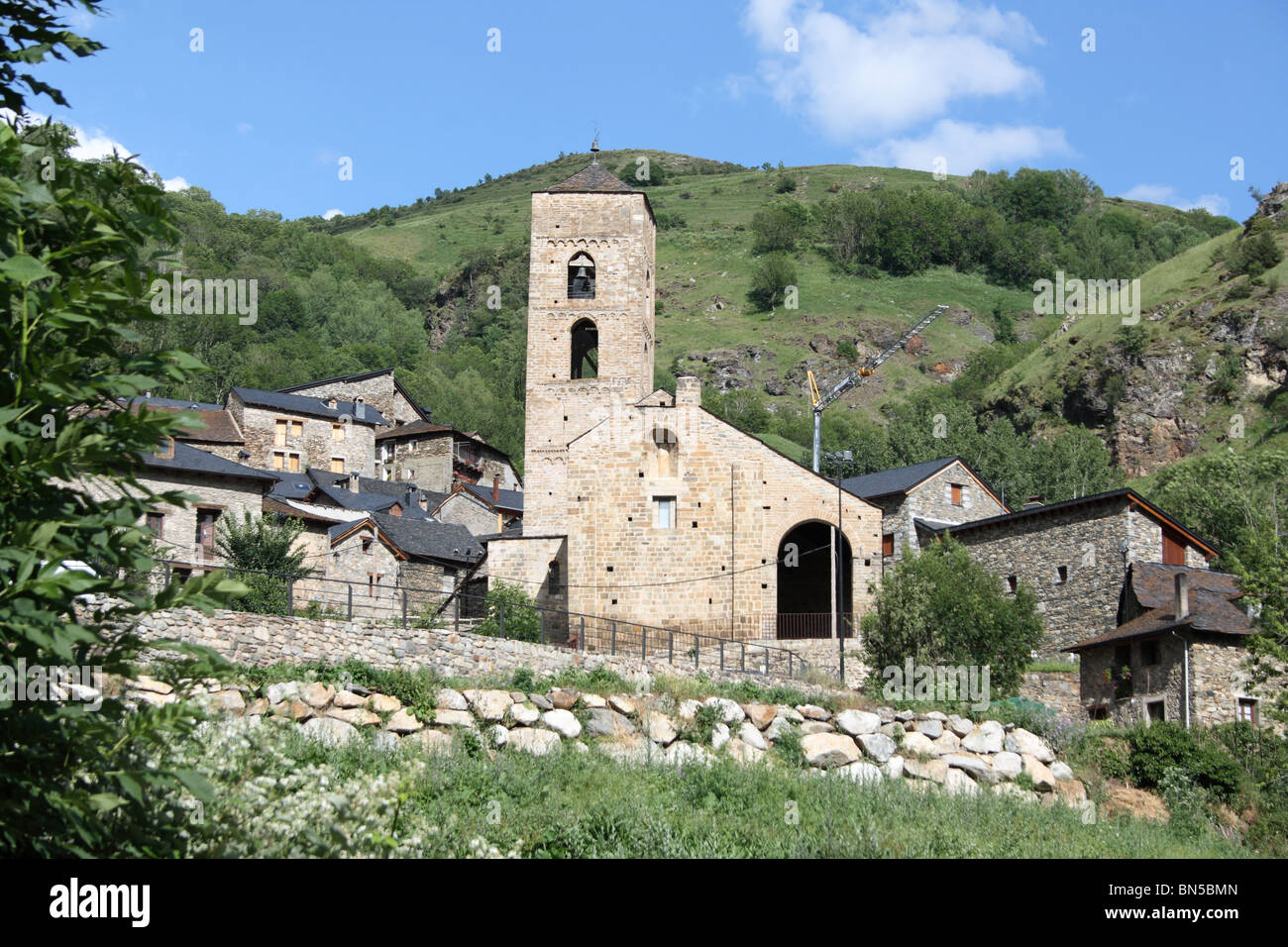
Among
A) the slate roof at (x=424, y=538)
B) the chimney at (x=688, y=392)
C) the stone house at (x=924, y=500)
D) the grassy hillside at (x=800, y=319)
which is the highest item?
the grassy hillside at (x=800, y=319)

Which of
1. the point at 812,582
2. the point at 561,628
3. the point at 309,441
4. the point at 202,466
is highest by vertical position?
the point at 309,441

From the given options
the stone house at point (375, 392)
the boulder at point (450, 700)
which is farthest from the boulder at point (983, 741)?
the stone house at point (375, 392)

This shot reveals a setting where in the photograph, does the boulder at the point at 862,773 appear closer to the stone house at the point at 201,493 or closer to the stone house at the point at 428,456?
the stone house at the point at 201,493

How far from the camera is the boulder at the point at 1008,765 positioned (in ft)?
82.3

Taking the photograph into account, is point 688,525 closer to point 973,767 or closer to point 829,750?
point 829,750

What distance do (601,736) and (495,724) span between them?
6.68 ft

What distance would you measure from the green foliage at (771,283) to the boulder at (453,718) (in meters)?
123

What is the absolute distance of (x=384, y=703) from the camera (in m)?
23.3

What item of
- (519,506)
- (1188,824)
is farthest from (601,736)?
(519,506)

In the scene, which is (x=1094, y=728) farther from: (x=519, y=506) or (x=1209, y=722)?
(x=519, y=506)

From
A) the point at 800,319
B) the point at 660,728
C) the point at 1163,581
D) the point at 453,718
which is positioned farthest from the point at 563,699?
the point at 800,319

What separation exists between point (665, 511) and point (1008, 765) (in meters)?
15.9

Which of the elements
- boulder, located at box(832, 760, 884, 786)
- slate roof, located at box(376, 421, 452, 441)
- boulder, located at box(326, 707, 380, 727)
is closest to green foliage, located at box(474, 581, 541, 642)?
boulder, located at box(326, 707, 380, 727)

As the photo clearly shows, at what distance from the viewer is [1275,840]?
77.3ft
